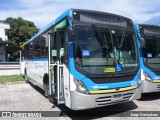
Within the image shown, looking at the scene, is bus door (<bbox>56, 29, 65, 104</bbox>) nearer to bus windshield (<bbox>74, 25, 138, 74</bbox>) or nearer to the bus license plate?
bus windshield (<bbox>74, 25, 138, 74</bbox>)

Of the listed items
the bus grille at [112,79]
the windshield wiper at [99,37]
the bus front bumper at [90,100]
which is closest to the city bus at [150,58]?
the bus grille at [112,79]

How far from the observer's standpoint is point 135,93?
6.67m

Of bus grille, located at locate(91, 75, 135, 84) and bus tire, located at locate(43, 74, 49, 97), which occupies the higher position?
bus grille, located at locate(91, 75, 135, 84)

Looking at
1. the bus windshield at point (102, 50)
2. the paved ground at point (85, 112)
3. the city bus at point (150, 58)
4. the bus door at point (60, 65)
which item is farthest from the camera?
the city bus at point (150, 58)

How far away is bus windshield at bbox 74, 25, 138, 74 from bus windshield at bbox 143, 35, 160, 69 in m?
1.68

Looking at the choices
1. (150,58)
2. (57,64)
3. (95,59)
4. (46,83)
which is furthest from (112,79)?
(46,83)

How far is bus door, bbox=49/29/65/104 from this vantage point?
21.7ft

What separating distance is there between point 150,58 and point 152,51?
324 mm

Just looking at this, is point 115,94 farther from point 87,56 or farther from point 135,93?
point 87,56

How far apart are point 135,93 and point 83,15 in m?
2.86

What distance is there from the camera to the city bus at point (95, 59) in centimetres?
577

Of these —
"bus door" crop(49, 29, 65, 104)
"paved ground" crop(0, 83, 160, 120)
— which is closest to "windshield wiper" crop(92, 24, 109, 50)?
"bus door" crop(49, 29, 65, 104)

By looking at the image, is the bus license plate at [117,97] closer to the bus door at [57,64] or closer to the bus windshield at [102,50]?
the bus windshield at [102,50]

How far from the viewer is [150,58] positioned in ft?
27.2
